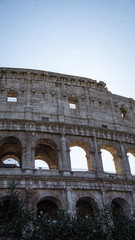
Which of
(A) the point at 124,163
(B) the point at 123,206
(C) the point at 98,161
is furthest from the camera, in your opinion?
(A) the point at 124,163

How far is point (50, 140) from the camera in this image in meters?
21.2

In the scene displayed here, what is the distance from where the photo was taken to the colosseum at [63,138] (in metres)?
18.8

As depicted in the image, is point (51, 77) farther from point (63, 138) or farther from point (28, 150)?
point (28, 150)

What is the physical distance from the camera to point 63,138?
2130 centimetres

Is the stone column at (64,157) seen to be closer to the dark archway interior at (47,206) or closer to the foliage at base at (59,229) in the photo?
the dark archway interior at (47,206)

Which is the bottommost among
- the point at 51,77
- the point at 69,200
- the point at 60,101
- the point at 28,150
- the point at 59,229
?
the point at 59,229

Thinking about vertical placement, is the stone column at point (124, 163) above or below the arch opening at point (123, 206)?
above

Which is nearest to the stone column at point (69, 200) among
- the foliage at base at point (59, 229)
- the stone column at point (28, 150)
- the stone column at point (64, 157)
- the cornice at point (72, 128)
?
the stone column at point (64, 157)

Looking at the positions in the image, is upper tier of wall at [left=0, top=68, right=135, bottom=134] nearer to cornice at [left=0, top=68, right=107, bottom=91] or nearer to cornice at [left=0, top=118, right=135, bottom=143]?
cornice at [left=0, top=68, right=107, bottom=91]

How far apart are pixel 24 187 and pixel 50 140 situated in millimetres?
4642

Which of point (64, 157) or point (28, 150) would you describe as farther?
point (64, 157)

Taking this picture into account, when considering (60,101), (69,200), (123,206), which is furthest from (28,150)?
(123,206)

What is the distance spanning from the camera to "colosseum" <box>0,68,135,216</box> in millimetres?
18828

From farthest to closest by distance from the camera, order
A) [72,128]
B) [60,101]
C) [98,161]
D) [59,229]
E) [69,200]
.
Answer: [60,101] → [72,128] → [98,161] → [69,200] → [59,229]
